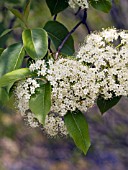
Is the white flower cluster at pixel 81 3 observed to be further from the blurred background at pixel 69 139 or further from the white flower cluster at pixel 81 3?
the blurred background at pixel 69 139

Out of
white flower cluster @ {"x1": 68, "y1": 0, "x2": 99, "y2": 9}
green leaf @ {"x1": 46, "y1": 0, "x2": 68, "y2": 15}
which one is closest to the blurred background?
green leaf @ {"x1": 46, "y1": 0, "x2": 68, "y2": 15}

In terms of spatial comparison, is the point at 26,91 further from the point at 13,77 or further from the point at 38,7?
the point at 38,7

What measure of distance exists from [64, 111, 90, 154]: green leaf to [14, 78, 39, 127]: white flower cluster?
0.40 ft

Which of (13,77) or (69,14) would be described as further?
(69,14)

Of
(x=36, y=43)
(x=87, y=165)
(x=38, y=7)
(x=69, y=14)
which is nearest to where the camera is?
(x=36, y=43)

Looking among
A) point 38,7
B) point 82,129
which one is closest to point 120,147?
point 38,7

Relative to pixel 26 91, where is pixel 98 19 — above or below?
below

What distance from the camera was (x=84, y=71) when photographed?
5.44 feet

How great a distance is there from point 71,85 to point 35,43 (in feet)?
0.76

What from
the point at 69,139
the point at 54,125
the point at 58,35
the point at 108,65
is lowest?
the point at 69,139

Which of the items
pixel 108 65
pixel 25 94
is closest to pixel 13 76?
pixel 25 94

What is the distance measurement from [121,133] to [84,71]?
3.11 metres

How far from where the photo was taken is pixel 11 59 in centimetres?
179

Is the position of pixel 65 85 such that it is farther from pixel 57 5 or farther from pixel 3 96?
pixel 57 5
